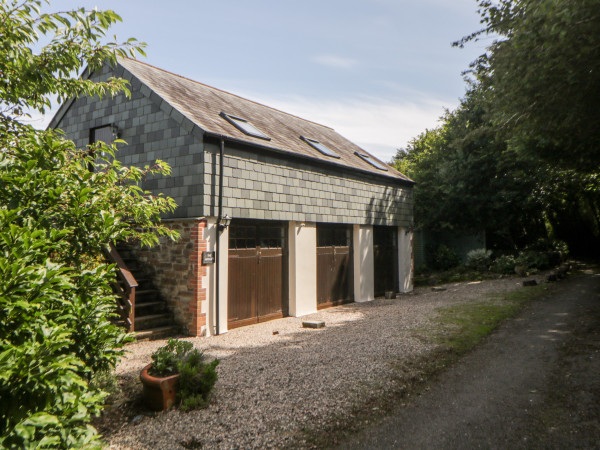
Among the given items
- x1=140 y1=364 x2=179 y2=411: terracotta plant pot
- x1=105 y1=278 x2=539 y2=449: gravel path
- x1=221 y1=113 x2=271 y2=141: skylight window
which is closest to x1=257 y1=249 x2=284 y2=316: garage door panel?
x1=105 y1=278 x2=539 y2=449: gravel path

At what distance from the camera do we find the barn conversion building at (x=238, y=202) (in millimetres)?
9250

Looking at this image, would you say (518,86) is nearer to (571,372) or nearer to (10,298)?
(571,372)

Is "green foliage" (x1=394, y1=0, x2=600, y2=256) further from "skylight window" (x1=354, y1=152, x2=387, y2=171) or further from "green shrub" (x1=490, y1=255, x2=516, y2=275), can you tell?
"skylight window" (x1=354, y1=152, x2=387, y2=171)

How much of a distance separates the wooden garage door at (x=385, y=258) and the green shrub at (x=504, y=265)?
254 inches

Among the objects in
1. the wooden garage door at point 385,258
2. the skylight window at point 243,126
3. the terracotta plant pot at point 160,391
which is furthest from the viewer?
the wooden garage door at point 385,258

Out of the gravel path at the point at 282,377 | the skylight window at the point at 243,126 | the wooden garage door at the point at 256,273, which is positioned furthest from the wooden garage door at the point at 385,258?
the skylight window at the point at 243,126

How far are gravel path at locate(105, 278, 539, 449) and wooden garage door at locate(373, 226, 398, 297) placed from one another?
4419mm

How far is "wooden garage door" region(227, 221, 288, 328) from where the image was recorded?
10.0 metres

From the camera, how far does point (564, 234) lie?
26922mm

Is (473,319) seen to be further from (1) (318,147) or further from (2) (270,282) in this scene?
(1) (318,147)

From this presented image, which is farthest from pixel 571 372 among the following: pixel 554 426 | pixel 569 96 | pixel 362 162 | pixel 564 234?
pixel 564 234

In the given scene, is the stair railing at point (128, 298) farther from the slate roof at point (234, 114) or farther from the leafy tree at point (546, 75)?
the leafy tree at point (546, 75)

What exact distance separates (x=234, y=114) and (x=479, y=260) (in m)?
15.1

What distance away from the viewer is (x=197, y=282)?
895 centimetres
